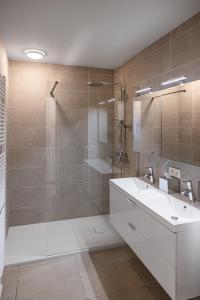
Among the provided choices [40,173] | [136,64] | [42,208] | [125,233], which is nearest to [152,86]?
[136,64]

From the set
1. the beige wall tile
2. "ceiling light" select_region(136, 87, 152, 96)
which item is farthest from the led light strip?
the beige wall tile

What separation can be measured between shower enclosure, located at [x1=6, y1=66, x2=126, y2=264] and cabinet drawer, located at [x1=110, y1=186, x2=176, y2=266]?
3.06ft

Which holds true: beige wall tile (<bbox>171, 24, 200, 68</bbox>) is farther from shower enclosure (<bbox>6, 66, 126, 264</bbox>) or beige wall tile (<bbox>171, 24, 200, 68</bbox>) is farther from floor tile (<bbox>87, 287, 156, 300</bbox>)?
floor tile (<bbox>87, 287, 156, 300</bbox>)

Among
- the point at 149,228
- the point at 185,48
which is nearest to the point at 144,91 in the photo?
the point at 185,48

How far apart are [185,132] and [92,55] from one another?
5.31 ft

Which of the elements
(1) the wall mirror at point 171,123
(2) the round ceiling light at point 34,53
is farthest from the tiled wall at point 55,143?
(1) the wall mirror at point 171,123

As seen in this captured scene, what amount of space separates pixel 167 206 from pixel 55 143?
189 centimetres

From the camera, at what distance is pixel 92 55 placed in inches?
111

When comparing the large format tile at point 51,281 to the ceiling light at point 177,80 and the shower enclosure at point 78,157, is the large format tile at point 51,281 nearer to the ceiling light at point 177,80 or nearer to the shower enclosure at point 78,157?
the shower enclosure at point 78,157

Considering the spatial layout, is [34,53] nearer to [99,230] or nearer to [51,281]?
[99,230]

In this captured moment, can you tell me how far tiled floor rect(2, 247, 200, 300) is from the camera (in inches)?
77.4

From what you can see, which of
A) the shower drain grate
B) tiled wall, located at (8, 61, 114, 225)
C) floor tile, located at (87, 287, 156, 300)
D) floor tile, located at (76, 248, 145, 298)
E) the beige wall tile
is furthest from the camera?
tiled wall, located at (8, 61, 114, 225)

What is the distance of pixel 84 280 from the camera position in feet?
7.06

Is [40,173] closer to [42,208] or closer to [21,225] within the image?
[42,208]
